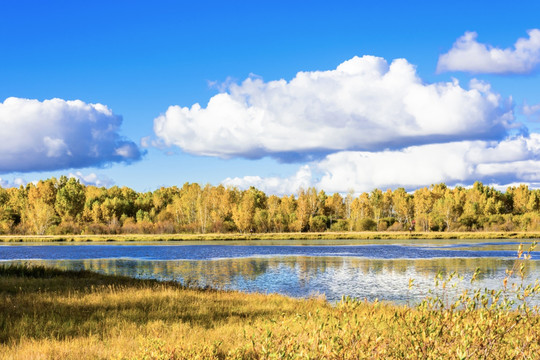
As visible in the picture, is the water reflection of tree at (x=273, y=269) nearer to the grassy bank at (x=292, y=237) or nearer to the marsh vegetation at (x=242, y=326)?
the marsh vegetation at (x=242, y=326)

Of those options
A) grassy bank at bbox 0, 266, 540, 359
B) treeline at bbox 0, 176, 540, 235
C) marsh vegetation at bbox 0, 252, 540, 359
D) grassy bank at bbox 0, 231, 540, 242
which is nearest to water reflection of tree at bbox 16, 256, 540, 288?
grassy bank at bbox 0, 266, 540, 359

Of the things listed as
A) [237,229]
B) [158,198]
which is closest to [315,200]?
[237,229]

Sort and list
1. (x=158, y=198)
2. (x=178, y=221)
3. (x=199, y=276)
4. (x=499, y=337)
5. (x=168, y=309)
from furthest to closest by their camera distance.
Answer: (x=158, y=198) → (x=178, y=221) → (x=199, y=276) → (x=168, y=309) → (x=499, y=337)

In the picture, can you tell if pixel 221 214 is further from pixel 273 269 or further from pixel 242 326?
pixel 242 326

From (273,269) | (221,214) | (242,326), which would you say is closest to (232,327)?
(242,326)

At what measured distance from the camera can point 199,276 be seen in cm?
4256

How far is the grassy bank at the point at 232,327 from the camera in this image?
821cm

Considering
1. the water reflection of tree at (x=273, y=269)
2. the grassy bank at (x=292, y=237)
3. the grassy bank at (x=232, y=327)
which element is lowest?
the grassy bank at (x=292, y=237)

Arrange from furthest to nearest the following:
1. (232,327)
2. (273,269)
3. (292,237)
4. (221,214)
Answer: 1. (221,214)
2. (292,237)
3. (273,269)
4. (232,327)

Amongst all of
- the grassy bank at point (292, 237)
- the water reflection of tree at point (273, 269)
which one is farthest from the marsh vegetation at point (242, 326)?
the grassy bank at point (292, 237)

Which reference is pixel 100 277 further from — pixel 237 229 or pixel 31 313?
pixel 237 229

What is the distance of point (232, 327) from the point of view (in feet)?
51.7

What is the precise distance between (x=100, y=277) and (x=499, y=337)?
29400 millimetres

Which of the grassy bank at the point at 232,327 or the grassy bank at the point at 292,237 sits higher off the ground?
the grassy bank at the point at 232,327
